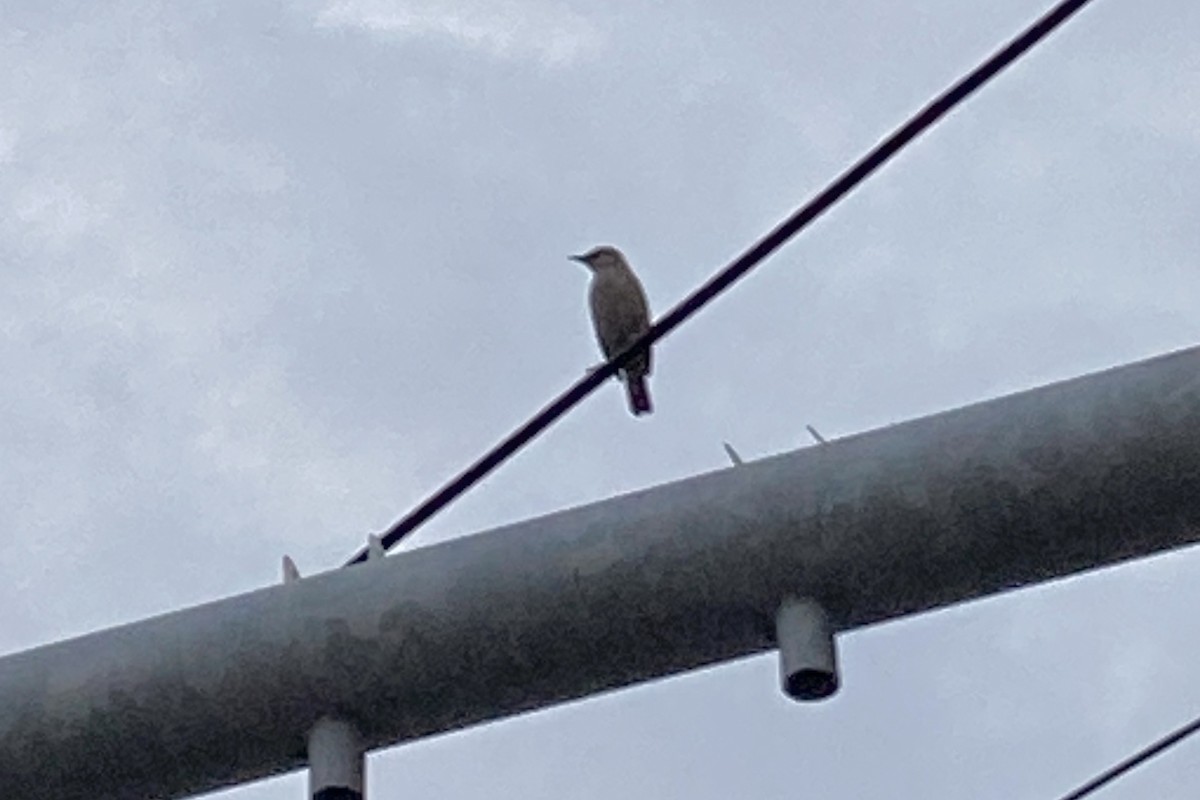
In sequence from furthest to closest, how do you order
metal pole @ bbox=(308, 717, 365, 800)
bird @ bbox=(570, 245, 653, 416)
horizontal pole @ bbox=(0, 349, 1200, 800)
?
bird @ bbox=(570, 245, 653, 416), metal pole @ bbox=(308, 717, 365, 800), horizontal pole @ bbox=(0, 349, 1200, 800)

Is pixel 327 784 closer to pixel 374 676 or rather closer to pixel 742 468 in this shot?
pixel 374 676

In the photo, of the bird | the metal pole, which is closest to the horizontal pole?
the metal pole

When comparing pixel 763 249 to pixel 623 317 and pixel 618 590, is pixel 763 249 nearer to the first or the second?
pixel 618 590

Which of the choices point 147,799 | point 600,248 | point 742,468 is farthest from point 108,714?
point 600,248

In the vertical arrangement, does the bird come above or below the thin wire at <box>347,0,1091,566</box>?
above

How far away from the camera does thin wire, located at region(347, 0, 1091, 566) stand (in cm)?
345

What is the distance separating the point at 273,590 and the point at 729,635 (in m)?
0.74

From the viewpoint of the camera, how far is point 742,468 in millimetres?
3479

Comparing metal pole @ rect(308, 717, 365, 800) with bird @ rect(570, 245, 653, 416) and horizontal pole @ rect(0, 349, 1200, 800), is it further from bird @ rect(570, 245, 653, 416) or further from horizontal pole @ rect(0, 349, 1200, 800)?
bird @ rect(570, 245, 653, 416)

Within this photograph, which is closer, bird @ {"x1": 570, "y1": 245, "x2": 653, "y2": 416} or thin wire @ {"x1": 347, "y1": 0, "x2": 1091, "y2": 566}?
thin wire @ {"x1": 347, "y1": 0, "x2": 1091, "y2": 566}

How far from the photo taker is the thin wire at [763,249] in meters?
3.45

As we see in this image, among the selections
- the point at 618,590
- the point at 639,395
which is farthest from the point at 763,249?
the point at 639,395

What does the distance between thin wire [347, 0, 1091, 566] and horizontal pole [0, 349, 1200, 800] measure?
29 cm

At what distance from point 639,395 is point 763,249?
9.87 m
